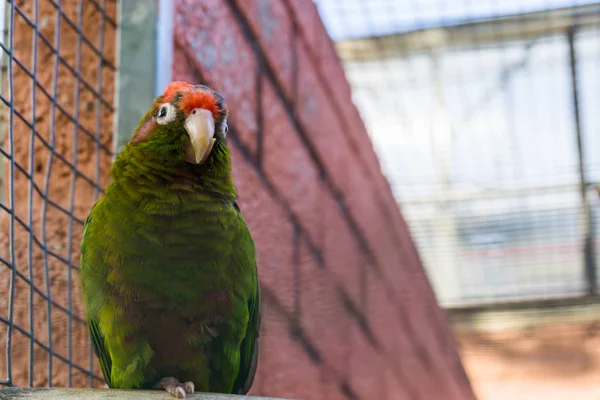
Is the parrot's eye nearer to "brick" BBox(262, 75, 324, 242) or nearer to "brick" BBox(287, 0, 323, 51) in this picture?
"brick" BBox(262, 75, 324, 242)

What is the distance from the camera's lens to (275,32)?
1.71 m

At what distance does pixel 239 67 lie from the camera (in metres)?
1.51

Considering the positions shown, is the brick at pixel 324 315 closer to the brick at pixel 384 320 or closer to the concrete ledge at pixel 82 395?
the brick at pixel 384 320

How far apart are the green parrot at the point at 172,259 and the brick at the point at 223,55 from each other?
21cm

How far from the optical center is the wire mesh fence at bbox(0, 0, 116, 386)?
120 centimetres

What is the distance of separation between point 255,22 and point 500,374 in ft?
11.4

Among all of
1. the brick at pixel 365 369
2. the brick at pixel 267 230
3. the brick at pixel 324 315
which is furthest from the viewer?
the brick at pixel 365 369

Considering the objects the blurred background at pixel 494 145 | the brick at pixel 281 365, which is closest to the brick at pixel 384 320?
the blurred background at pixel 494 145

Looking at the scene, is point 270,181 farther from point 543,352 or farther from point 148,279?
point 543,352

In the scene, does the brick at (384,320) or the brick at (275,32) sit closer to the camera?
the brick at (275,32)

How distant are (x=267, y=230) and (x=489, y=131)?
5.74ft

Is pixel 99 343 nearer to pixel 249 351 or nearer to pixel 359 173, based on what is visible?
pixel 249 351

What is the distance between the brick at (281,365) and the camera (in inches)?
57.4

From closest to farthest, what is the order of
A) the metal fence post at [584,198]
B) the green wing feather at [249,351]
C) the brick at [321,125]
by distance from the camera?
1. the green wing feather at [249,351]
2. the brick at [321,125]
3. the metal fence post at [584,198]
